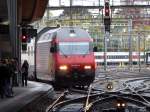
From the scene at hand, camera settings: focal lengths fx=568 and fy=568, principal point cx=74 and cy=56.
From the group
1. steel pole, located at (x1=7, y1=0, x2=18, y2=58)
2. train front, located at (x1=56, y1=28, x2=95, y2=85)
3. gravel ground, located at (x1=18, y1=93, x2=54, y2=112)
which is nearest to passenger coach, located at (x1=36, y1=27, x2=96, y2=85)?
train front, located at (x1=56, y1=28, x2=95, y2=85)

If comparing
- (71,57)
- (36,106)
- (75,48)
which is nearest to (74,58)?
(71,57)

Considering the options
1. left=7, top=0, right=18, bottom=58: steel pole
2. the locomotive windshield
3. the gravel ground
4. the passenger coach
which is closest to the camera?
the gravel ground

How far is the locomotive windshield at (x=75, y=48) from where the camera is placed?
1228 inches

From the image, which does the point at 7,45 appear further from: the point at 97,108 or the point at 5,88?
the point at 97,108

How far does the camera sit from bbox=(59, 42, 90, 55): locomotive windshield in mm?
31203

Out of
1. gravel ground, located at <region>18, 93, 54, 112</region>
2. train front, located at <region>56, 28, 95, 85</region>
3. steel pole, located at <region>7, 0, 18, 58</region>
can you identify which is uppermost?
steel pole, located at <region>7, 0, 18, 58</region>

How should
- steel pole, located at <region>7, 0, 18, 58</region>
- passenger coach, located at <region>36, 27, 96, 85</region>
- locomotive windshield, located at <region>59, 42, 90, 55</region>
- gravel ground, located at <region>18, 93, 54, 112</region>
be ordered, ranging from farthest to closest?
locomotive windshield, located at <region>59, 42, 90, 55</region> < passenger coach, located at <region>36, 27, 96, 85</region> < steel pole, located at <region>7, 0, 18, 58</region> < gravel ground, located at <region>18, 93, 54, 112</region>

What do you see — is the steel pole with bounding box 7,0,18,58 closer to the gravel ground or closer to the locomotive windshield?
the locomotive windshield

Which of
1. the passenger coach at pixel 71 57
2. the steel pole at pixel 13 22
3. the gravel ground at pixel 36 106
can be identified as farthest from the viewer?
the passenger coach at pixel 71 57

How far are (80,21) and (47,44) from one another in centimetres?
3559

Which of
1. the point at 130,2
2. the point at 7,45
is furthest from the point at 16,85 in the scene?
the point at 130,2

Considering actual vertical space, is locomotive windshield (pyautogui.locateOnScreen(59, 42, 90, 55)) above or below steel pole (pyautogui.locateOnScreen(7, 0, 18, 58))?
below

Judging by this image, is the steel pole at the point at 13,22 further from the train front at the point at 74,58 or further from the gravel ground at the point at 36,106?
the gravel ground at the point at 36,106

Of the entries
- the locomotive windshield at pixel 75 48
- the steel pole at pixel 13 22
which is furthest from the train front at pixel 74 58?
the steel pole at pixel 13 22
